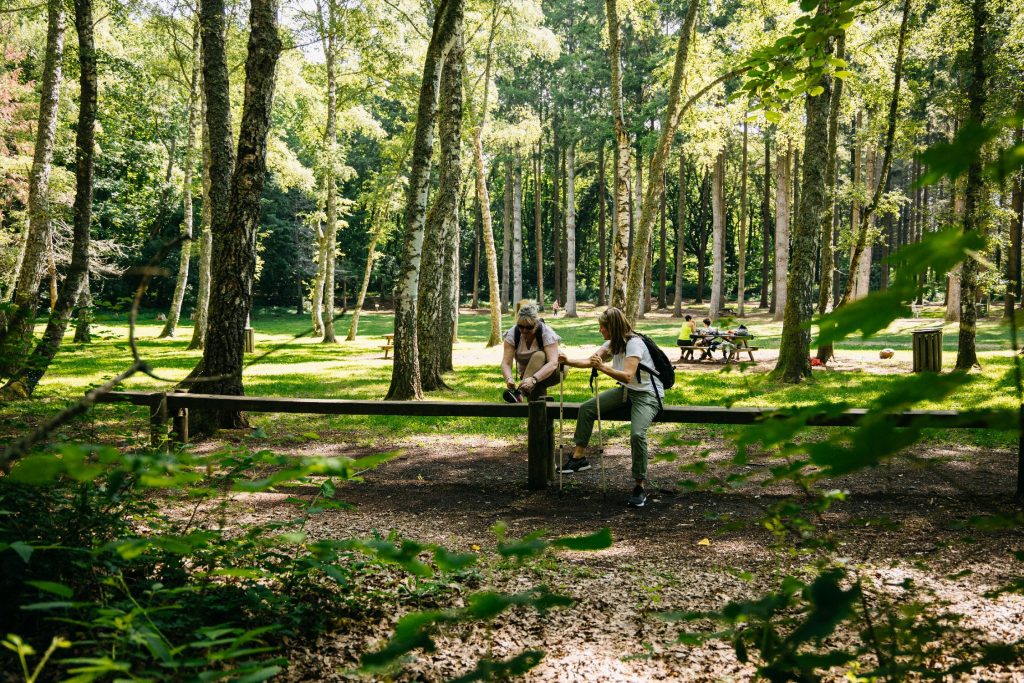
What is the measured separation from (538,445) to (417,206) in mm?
5102

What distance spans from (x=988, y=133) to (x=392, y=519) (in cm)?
529

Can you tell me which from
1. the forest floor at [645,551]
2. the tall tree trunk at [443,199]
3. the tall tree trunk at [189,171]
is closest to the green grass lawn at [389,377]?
the forest floor at [645,551]

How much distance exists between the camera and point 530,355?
7500 millimetres

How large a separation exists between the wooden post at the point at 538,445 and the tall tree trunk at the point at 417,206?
4328 millimetres

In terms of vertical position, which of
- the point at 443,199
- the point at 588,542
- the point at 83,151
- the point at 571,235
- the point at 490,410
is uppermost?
the point at 571,235

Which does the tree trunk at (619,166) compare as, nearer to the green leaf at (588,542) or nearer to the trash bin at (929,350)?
the trash bin at (929,350)

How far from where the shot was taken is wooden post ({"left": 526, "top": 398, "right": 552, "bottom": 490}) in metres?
6.51

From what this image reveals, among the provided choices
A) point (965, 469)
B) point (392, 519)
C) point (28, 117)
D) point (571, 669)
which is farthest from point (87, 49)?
point (28, 117)

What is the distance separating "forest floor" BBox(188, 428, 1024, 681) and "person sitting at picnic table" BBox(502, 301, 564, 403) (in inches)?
37.8

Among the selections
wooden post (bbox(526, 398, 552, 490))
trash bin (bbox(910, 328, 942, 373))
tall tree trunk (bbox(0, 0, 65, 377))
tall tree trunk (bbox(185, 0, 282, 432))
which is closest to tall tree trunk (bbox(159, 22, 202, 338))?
tall tree trunk (bbox(0, 0, 65, 377))

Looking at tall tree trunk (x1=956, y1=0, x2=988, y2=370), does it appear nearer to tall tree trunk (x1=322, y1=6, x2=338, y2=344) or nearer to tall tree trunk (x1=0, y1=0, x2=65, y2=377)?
tall tree trunk (x1=0, y1=0, x2=65, y2=377)

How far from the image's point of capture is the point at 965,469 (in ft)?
22.8

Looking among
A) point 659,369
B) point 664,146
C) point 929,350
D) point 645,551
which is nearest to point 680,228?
point 664,146

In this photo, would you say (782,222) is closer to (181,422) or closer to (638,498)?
(638,498)
